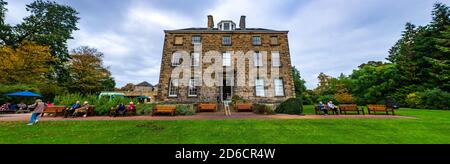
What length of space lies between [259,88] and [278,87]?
6.72 ft

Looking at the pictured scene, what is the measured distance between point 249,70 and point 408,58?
22.5 meters

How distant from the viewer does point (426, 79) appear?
27.6 m

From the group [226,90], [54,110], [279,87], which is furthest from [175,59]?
[54,110]

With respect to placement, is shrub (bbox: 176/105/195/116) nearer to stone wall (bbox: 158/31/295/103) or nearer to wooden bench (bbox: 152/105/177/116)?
wooden bench (bbox: 152/105/177/116)

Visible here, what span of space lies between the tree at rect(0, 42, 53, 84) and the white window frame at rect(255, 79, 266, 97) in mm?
25858

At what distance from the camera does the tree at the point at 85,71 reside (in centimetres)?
3644

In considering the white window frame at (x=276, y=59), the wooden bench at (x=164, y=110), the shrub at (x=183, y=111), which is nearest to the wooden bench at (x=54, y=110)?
the wooden bench at (x=164, y=110)

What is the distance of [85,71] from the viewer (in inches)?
1478

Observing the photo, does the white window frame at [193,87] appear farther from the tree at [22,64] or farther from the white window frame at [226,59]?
the tree at [22,64]

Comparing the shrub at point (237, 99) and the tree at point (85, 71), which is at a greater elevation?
the tree at point (85, 71)

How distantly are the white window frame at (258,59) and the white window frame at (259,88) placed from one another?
5.80 feet

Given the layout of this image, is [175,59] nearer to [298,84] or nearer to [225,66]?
[225,66]

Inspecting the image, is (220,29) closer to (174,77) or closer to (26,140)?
(174,77)

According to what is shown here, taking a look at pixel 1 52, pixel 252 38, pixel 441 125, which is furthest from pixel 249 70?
pixel 1 52
